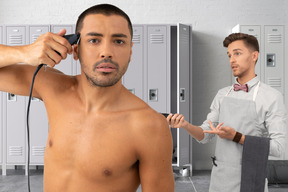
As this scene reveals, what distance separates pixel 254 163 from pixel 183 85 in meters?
2.64

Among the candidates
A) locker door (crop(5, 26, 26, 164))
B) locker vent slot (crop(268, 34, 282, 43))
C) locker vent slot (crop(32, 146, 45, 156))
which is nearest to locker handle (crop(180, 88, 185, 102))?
locker vent slot (crop(268, 34, 282, 43))

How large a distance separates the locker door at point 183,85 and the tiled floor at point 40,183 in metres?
0.29

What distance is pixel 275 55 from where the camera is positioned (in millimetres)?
4457

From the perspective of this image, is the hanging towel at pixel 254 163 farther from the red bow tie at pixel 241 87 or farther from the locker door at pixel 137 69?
the locker door at pixel 137 69

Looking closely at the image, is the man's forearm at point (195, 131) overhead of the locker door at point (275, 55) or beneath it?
beneath

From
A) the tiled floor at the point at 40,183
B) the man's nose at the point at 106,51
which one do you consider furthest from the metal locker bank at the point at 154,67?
the man's nose at the point at 106,51

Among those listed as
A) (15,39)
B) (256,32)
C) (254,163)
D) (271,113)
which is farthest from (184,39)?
(254,163)

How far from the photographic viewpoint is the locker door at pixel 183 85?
4.32 metres

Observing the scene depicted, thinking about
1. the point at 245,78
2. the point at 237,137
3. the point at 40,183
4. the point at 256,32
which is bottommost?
the point at 40,183

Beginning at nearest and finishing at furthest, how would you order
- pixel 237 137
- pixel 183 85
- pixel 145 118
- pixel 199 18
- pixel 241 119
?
pixel 145 118 < pixel 237 137 < pixel 241 119 < pixel 183 85 < pixel 199 18

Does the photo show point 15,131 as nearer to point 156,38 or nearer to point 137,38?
point 137,38

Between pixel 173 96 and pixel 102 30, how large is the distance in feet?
13.2

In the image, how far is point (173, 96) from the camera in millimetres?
4938

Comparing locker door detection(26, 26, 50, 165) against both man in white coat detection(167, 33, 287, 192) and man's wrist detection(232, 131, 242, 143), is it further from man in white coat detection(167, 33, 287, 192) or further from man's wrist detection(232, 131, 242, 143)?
man's wrist detection(232, 131, 242, 143)
